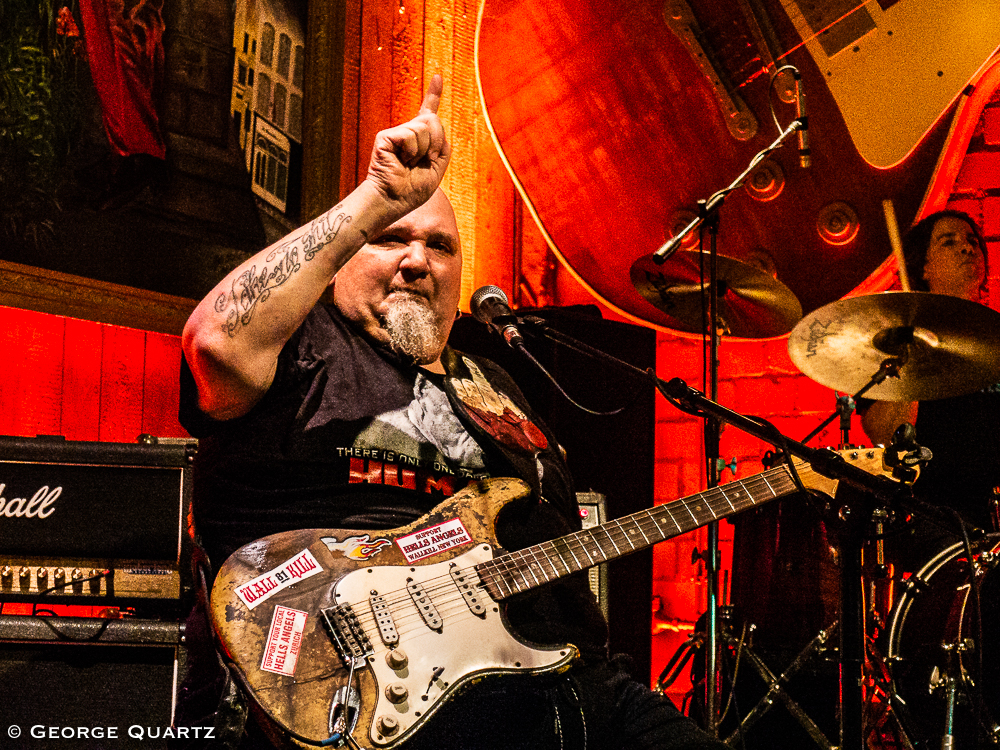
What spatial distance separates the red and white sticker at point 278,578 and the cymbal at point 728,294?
6.05 feet

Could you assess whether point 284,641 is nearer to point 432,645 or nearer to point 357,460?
point 432,645

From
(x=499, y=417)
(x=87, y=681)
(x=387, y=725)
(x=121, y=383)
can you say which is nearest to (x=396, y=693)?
(x=387, y=725)

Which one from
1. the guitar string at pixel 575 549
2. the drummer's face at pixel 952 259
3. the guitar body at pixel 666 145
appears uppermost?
the guitar body at pixel 666 145

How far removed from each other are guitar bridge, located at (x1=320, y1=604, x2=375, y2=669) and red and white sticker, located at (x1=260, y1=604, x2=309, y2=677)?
0.15ft

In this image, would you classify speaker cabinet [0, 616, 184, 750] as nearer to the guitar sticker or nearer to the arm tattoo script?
the guitar sticker

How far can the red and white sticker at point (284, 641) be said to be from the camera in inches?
62.8

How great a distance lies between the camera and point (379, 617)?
5.52 ft

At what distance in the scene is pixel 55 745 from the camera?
1678 millimetres

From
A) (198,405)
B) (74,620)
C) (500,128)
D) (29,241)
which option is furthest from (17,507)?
(500,128)

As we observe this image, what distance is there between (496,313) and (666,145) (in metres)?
2.02

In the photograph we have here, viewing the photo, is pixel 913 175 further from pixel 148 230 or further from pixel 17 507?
pixel 17 507

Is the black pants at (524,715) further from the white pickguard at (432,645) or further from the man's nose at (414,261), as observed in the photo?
the man's nose at (414,261)

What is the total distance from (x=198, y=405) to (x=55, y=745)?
66 centimetres

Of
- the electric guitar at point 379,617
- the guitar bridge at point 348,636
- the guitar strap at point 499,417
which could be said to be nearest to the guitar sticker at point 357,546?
the electric guitar at point 379,617
